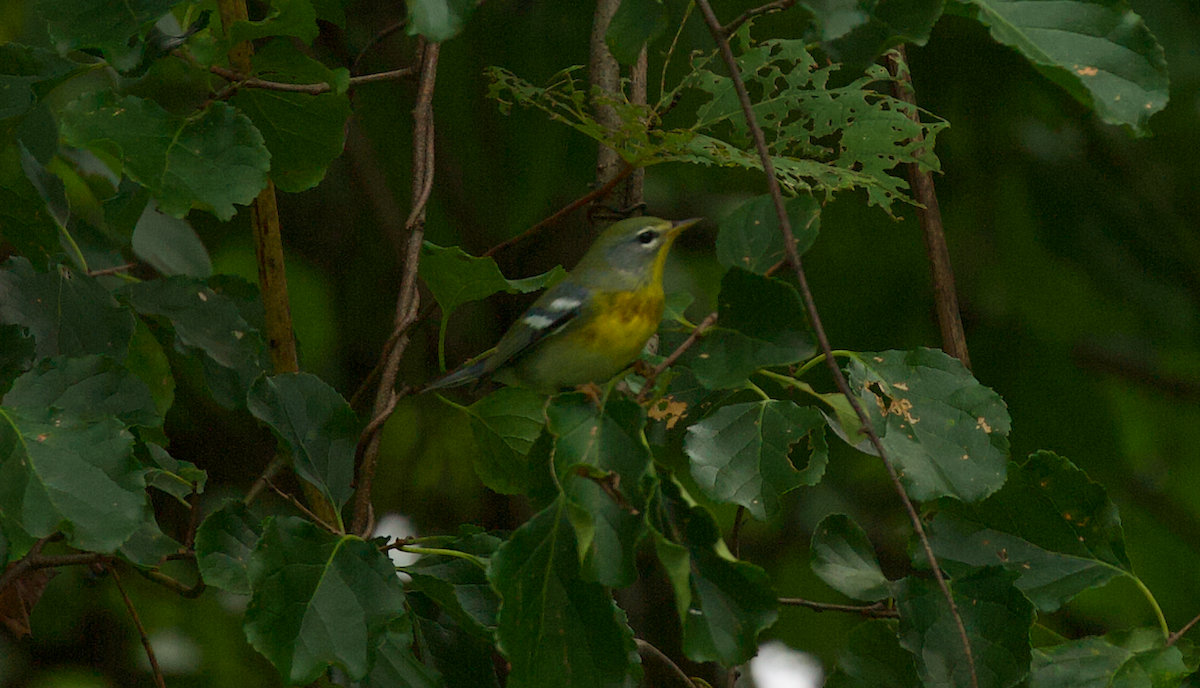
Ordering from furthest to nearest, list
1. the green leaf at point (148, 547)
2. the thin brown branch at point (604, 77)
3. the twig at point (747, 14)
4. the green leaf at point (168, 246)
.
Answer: the green leaf at point (168, 246)
the thin brown branch at point (604, 77)
the green leaf at point (148, 547)
the twig at point (747, 14)

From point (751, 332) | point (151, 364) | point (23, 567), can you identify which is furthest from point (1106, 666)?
point (151, 364)

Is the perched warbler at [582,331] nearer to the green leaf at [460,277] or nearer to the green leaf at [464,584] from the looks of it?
the green leaf at [460,277]

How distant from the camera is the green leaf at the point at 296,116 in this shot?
4.02 ft

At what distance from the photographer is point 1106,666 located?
110cm

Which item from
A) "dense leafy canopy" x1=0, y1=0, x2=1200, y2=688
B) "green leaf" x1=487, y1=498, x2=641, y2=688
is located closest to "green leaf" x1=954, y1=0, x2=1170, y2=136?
"dense leafy canopy" x1=0, y1=0, x2=1200, y2=688

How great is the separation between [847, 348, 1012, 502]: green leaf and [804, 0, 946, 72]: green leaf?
0.38 metres

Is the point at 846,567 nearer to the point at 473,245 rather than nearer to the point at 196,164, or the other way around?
the point at 196,164

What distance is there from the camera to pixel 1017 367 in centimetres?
242

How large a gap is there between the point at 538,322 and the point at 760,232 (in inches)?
20.1

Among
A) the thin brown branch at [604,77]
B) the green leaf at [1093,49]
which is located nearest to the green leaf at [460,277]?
the thin brown branch at [604,77]

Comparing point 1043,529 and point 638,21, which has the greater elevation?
point 638,21

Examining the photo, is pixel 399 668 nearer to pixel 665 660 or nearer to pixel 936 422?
pixel 665 660

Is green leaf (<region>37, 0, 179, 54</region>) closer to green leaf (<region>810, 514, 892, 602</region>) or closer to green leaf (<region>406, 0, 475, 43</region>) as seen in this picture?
green leaf (<region>406, 0, 475, 43</region>)

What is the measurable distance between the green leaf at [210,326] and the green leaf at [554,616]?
0.61 m
